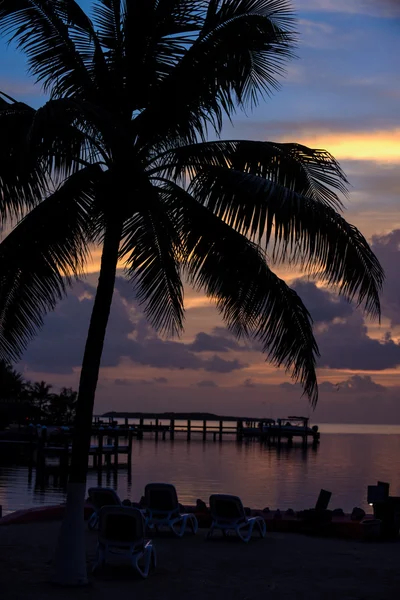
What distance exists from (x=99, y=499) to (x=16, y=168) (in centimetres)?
851

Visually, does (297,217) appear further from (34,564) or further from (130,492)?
(130,492)

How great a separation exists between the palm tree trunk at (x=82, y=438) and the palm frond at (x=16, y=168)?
3.89ft

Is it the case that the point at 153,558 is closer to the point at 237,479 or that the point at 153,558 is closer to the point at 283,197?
the point at 283,197

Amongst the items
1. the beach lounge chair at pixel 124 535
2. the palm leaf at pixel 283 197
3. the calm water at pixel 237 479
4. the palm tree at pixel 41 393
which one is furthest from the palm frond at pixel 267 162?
the palm tree at pixel 41 393

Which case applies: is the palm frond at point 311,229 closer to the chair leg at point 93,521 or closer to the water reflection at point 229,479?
the chair leg at point 93,521

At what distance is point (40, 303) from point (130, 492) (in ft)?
106

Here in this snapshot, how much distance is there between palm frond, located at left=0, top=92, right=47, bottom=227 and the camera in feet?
35.7

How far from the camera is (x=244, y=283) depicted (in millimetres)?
12430

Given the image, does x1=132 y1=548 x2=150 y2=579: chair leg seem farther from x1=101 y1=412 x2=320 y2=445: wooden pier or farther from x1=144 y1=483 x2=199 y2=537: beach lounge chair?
x1=101 y1=412 x2=320 y2=445: wooden pier

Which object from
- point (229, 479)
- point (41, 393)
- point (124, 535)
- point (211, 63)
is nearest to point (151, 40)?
point (211, 63)

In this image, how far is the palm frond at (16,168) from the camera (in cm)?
1088

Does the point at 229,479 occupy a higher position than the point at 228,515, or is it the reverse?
the point at 228,515

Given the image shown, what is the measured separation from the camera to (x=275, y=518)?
18422 mm

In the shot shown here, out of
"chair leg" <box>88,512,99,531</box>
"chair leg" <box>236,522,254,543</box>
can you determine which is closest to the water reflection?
"chair leg" <box>88,512,99,531</box>
